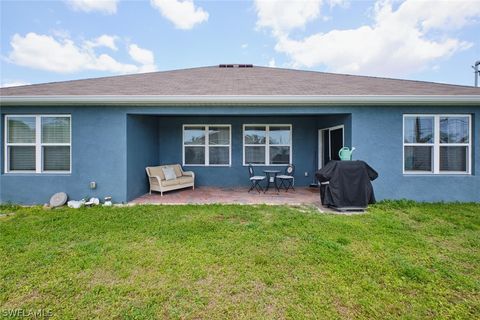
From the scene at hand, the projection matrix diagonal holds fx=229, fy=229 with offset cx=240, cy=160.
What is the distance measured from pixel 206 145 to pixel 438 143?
711 centimetres

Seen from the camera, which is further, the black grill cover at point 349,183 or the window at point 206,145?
the window at point 206,145

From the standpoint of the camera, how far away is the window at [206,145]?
870 cm

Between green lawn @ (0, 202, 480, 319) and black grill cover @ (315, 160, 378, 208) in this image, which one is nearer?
green lawn @ (0, 202, 480, 319)

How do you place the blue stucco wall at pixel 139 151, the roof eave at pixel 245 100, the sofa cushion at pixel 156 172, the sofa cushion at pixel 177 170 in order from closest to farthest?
the roof eave at pixel 245 100, the blue stucco wall at pixel 139 151, the sofa cushion at pixel 156 172, the sofa cushion at pixel 177 170

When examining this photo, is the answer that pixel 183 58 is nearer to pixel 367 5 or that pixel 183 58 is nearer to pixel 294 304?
pixel 367 5

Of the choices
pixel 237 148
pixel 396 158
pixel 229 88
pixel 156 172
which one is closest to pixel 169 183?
pixel 156 172

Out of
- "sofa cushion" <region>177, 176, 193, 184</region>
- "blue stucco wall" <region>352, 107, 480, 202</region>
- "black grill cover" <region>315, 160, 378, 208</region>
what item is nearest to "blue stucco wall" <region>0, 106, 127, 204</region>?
"sofa cushion" <region>177, 176, 193, 184</region>

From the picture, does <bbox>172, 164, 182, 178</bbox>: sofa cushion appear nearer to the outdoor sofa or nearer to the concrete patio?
the outdoor sofa

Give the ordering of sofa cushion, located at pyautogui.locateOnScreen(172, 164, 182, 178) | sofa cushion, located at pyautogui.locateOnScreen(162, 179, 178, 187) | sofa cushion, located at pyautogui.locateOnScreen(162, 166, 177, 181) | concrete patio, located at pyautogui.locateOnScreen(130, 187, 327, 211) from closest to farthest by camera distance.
Result: concrete patio, located at pyautogui.locateOnScreen(130, 187, 327, 211) → sofa cushion, located at pyautogui.locateOnScreen(162, 179, 178, 187) → sofa cushion, located at pyautogui.locateOnScreen(162, 166, 177, 181) → sofa cushion, located at pyautogui.locateOnScreen(172, 164, 182, 178)

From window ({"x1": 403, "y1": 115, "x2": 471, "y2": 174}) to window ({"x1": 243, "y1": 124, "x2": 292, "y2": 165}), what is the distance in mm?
3659

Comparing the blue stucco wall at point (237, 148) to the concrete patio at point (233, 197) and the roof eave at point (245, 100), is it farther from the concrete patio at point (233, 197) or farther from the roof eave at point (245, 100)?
the roof eave at point (245, 100)

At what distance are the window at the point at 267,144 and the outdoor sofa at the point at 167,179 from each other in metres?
2.19

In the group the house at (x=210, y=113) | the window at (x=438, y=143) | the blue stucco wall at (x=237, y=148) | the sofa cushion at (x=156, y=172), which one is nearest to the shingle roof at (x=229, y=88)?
the house at (x=210, y=113)

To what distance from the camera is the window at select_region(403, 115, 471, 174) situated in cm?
615
